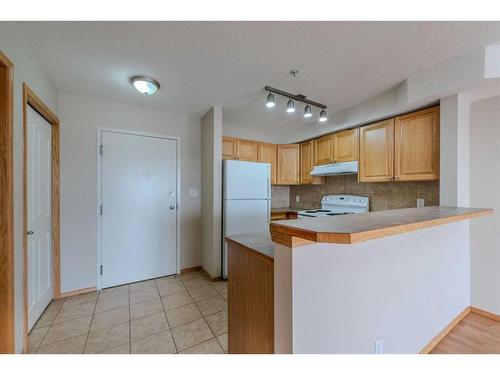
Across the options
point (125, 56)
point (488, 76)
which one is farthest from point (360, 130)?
point (125, 56)

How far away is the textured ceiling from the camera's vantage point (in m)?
1.44

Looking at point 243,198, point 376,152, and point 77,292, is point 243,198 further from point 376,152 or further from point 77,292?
point 77,292

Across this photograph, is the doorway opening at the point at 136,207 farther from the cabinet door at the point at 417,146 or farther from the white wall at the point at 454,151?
the white wall at the point at 454,151

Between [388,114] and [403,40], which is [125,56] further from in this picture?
[388,114]

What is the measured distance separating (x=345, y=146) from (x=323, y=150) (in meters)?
0.41

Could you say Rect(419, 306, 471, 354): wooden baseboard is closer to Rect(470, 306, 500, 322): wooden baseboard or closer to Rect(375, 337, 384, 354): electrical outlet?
Rect(470, 306, 500, 322): wooden baseboard

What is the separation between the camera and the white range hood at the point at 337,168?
9.50ft

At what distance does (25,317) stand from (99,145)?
70.3 inches

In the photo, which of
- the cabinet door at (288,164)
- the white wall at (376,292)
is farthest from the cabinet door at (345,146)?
the white wall at (376,292)

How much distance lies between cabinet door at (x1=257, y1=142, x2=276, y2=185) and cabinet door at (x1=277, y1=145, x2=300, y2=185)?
0.32 ft

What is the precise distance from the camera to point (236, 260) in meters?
1.35
